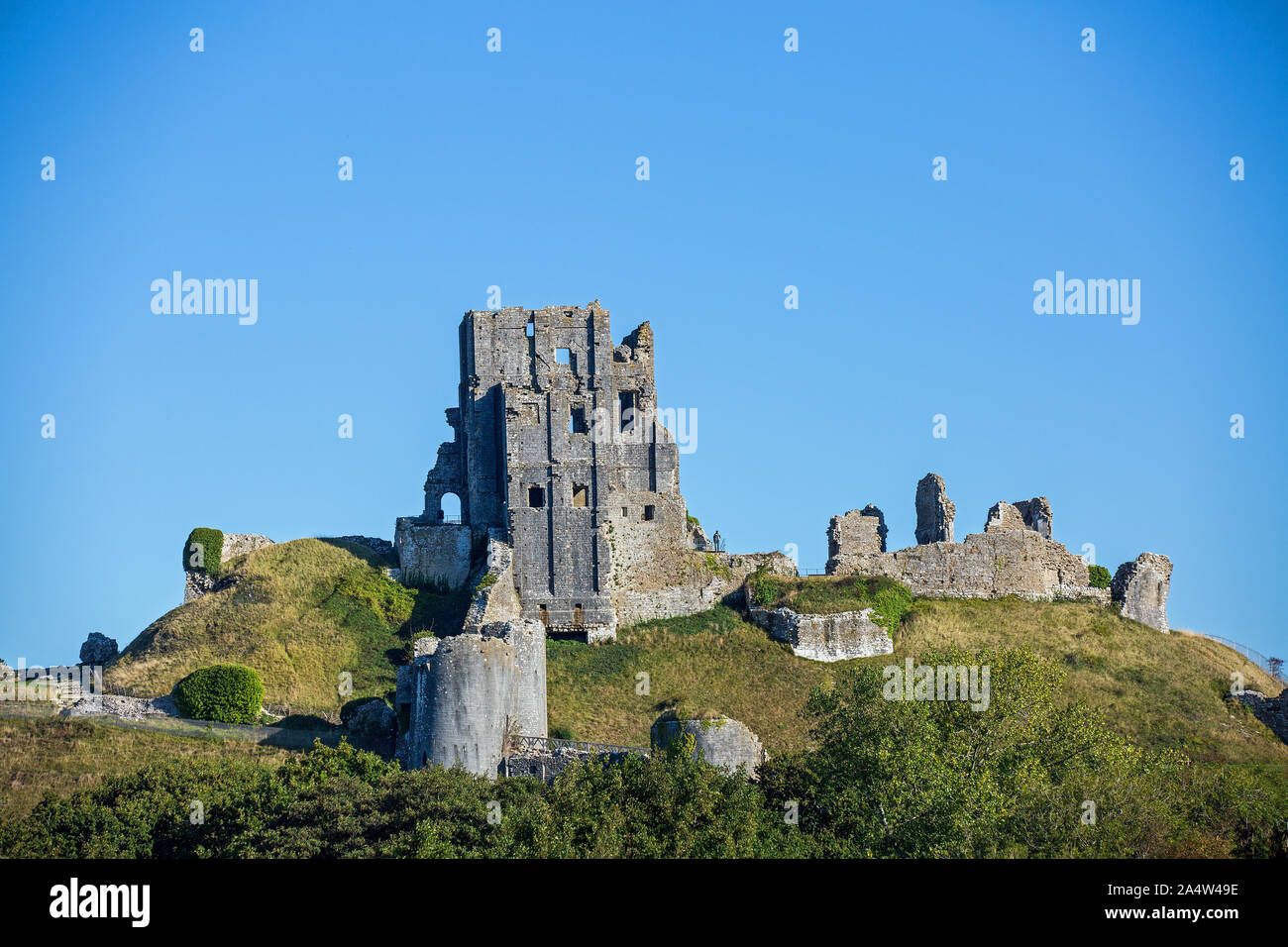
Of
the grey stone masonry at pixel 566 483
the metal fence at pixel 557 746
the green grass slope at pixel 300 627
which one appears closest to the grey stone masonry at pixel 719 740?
the metal fence at pixel 557 746

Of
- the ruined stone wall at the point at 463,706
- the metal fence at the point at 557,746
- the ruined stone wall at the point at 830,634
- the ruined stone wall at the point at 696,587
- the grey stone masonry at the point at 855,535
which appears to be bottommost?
the metal fence at the point at 557,746

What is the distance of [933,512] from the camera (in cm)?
7219

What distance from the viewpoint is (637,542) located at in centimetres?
6612

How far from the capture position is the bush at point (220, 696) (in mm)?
53438

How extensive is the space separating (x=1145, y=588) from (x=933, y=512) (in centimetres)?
844

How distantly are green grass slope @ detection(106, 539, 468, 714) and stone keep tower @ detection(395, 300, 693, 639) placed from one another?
7.95 ft

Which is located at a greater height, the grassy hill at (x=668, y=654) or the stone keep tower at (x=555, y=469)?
the stone keep tower at (x=555, y=469)

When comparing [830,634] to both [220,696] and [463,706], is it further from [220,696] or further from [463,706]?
[220,696]

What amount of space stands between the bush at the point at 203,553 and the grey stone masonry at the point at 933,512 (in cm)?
2628

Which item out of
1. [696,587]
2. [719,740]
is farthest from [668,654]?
[719,740]

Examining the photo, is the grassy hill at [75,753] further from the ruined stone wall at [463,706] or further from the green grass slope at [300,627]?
the ruined stone wall at [463,706]

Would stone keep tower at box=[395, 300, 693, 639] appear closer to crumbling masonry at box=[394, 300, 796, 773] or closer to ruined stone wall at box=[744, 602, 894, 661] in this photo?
crumbling masonry at box=[394, 300, 796, 773]
